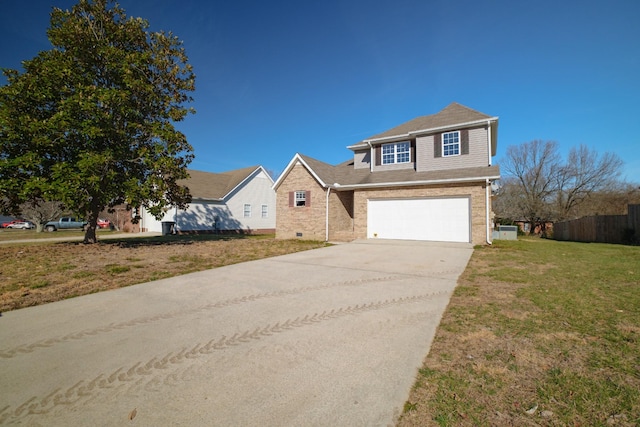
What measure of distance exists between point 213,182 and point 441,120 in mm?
21823

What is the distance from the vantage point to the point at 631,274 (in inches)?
298

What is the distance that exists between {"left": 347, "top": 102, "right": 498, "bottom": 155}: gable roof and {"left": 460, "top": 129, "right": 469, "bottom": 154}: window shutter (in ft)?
1.30

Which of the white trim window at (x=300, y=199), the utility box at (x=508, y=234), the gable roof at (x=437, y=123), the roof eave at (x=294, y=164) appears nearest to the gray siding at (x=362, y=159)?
the gable roof at (x=437, y=123)

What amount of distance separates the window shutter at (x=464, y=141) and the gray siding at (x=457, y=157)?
146 mm

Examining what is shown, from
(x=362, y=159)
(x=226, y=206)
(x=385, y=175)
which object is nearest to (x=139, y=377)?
(x=385, y=175)

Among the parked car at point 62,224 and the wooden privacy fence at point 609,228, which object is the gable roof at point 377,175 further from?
the parked car at point 62,224

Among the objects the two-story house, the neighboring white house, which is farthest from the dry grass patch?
the neighboring white house

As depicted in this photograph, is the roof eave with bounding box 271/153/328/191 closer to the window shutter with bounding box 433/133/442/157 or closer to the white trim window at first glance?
the white trim window

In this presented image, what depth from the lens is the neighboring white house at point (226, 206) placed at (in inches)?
992

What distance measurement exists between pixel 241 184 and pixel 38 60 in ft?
55.8

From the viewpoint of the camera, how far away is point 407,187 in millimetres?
15883

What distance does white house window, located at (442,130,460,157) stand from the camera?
15836mm

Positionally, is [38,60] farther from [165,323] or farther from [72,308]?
[165,323]

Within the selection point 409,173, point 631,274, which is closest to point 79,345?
point 631,274
